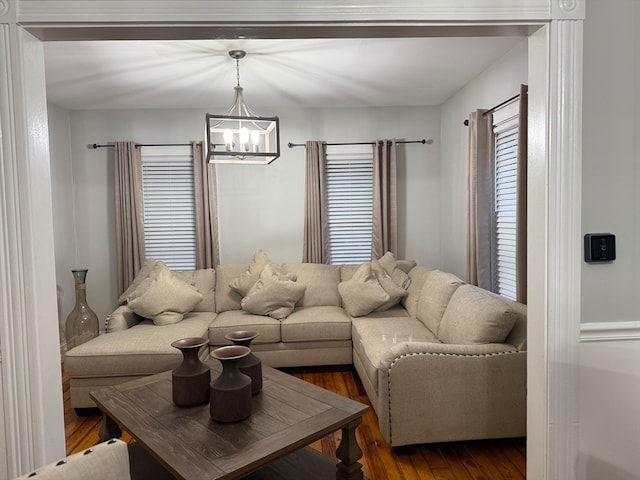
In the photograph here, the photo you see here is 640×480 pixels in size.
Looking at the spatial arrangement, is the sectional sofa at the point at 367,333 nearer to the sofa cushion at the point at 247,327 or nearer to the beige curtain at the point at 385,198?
the sofa cushion at the point at 247,327

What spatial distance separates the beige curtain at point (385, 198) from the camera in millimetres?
4719

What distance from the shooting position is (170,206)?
4875 mm

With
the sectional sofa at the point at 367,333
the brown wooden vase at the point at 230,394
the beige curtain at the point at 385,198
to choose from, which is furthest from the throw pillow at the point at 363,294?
the brown wooden vase at the point at 230,394

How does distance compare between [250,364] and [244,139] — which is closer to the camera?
[250,364]

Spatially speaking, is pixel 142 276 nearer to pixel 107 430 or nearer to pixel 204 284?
pixel 204 284

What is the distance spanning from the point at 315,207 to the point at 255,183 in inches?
28.9

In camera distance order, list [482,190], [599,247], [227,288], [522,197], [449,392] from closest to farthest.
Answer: [599,247]
[449,392]
[522,197]
[482,190]
[227,288]

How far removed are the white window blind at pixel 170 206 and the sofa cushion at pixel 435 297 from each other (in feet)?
8.63

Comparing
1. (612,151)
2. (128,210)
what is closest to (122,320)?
(128,210)

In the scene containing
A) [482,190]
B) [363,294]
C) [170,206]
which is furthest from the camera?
[170,206]

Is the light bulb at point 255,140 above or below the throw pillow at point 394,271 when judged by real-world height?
above

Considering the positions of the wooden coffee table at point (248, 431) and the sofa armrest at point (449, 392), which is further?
the sofa armrest at point (449, 392)

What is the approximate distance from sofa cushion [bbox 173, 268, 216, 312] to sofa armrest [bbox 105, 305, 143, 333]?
0.56 m

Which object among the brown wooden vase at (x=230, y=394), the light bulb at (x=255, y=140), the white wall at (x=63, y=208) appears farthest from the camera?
the white wall at (x=63, y=208)
